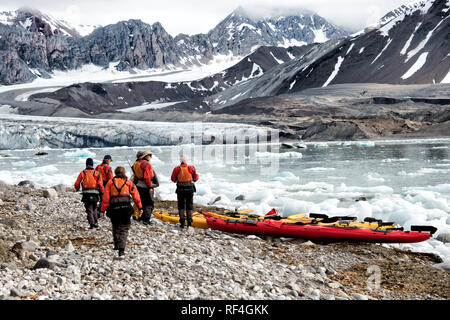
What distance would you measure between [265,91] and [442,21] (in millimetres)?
62131

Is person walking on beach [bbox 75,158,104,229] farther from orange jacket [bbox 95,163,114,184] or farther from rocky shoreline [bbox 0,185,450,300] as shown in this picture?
orange jacket [bbox 95,163,114,184]

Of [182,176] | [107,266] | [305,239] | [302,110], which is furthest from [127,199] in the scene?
[302,110]

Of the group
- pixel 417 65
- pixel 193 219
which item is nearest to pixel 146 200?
pixel 193 219

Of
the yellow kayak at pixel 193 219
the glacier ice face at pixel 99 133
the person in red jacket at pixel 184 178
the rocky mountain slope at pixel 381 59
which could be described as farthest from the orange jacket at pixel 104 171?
the rocky mountain slope at pixel 381 59

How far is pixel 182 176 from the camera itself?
8672mm

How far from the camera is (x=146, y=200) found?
8961mm

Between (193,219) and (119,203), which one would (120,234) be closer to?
(119,203)

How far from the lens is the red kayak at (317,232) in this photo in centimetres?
877

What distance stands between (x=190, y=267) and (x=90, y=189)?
11.8 ft

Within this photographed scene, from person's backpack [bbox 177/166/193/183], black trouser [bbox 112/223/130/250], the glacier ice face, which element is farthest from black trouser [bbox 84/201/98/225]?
the glacier ice face

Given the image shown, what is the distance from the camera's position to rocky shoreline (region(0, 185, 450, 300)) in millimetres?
4785

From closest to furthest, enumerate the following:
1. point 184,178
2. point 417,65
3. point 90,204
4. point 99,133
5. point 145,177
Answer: point 90,204, point 145,177, point 184,178, point 99,133, point 417,65

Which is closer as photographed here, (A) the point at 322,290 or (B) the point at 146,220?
(A) the point at 322,290

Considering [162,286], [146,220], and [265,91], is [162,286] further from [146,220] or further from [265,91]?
[265,91]
